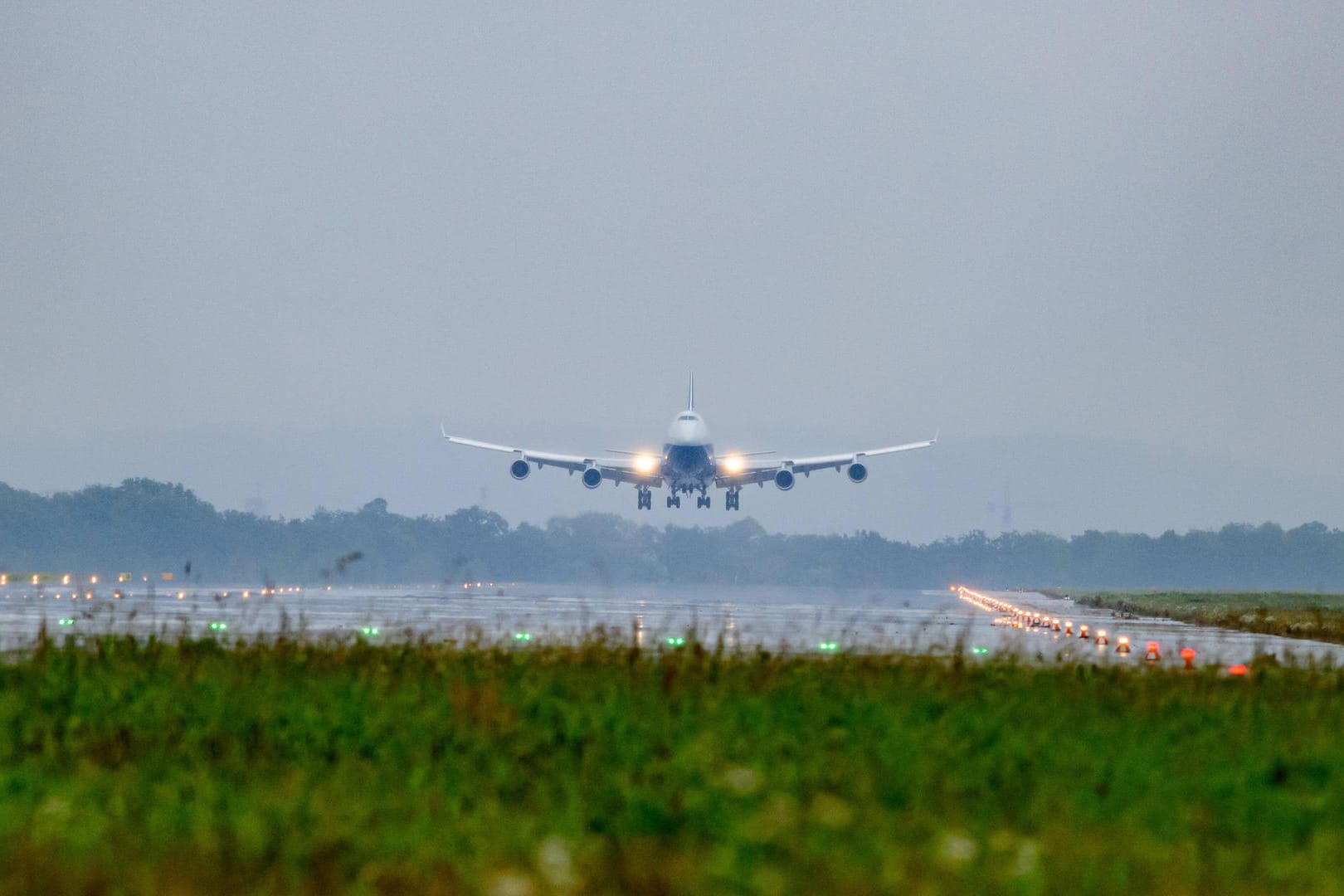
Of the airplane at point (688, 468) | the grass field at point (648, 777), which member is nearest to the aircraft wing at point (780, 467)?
the airplane at point (688, 468)

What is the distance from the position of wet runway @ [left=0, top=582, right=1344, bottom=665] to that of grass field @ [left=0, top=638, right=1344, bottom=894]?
3.01 metres

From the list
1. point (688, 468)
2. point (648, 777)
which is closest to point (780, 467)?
point (688, 468)

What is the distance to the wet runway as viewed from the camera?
22016mm

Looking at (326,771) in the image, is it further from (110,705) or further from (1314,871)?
(1314,871)

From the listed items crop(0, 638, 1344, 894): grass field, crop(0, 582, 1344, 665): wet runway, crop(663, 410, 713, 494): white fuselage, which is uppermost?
crop(663, 410, 713, 494): white fuselage

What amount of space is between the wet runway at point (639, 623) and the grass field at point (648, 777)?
3.01m

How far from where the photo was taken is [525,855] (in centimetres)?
798

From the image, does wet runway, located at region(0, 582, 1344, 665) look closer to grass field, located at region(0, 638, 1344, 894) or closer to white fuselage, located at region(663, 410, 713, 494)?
grass field, located at region(0, 638, 1344, 894)

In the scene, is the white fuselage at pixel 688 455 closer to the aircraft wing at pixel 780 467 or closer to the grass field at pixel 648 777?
the aircraft wing at pixel 780 467

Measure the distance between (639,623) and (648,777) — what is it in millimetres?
21347

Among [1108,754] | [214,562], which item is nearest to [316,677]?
[1108,754]

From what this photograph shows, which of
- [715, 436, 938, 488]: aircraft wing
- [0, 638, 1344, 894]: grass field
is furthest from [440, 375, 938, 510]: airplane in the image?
[0, 638, 1344, 894]: grass field

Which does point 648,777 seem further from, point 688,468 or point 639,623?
point 688,468

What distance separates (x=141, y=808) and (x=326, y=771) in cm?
165
